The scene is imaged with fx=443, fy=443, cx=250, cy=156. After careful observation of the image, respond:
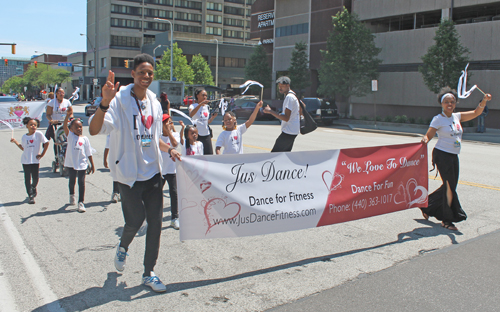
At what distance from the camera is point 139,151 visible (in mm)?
3852

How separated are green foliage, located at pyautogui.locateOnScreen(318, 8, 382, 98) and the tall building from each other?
174ft

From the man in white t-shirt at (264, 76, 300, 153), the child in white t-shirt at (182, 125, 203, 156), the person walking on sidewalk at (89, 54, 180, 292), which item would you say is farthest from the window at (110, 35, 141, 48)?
the person walking on sidewalk at (89, 54, 180, 292)

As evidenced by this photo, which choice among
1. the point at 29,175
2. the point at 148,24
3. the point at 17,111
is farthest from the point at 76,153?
the point at 148,24

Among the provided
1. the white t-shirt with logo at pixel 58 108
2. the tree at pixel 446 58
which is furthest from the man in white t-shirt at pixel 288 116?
the tree at pixel 446 58

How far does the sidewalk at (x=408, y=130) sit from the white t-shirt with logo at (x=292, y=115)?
1670 centimetres

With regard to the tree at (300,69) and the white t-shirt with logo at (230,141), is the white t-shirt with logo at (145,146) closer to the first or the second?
the white t-shirt with logo at (230,141)

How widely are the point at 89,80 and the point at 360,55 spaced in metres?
63.1

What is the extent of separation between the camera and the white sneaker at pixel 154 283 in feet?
12.8

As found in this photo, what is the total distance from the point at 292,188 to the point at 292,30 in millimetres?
44579

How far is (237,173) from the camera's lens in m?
4.63

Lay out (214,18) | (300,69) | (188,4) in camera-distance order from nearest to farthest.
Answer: (300,69) → (188,4) → (214,18)

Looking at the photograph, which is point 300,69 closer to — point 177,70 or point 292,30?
point 292,30

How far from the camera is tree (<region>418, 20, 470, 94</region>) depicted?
26.0 metres

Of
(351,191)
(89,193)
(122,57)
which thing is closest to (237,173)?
(351,191)
